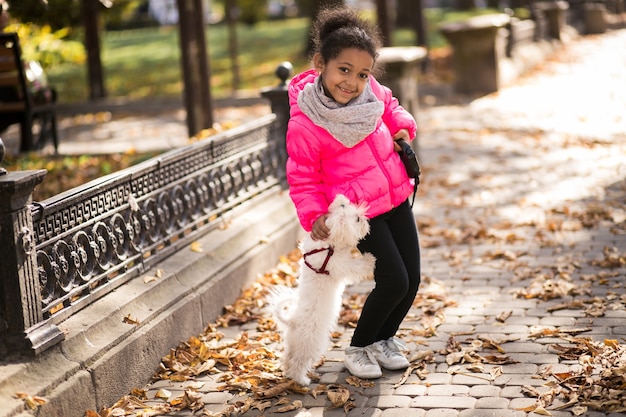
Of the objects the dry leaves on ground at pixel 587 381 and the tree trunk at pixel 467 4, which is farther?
the tree trunk at pixel 467 4

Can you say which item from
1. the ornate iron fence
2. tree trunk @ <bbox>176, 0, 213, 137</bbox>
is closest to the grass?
tree trunk @ <bbox>176, 0, 213, 137</bbox>

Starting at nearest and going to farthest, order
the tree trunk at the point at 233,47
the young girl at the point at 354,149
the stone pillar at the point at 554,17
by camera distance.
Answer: the young girl at the point at 354,149
the tree trunk at the point at 233,47
the stone pillar at the point at 554,17

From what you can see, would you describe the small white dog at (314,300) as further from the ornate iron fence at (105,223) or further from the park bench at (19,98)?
the park bench at (19,98)

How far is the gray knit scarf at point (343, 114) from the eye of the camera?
4406 mm

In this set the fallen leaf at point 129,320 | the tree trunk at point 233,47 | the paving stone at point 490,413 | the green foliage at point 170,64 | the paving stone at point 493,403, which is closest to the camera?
the paving stone at point 490,413

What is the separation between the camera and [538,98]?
16.1 m

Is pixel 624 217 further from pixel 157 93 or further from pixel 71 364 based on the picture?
pixel 157 93

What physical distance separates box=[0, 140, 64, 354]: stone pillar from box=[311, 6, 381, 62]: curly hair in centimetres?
153

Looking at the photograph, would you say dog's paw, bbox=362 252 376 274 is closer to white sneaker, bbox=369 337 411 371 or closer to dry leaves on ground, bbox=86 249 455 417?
white sneaker, bbox=369 337 411 371

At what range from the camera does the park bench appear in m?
9.90

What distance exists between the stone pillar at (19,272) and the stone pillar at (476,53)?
13.3m

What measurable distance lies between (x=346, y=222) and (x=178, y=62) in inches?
927

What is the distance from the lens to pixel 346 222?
4.36 m

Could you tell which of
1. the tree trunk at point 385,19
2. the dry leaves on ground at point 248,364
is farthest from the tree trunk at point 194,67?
the tree trunk at point 385,19
